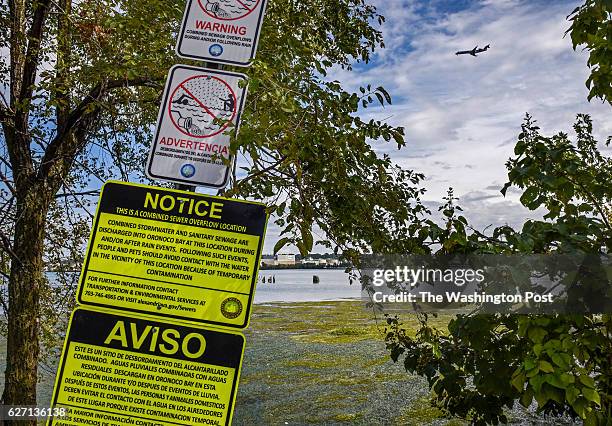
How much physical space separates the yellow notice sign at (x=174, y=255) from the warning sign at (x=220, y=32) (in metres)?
0.82

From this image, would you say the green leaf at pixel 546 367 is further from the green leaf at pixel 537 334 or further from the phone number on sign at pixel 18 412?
the phone number on sign at pixel 18 412

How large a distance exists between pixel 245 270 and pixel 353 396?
13.9 meters

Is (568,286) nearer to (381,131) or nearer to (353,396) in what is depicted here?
(381,131)

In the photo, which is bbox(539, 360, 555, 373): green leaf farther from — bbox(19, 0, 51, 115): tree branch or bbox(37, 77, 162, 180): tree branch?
bbox(19, 0, 51, 115): tree branch

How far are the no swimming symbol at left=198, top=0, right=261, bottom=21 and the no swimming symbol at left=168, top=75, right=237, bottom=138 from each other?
38 cm

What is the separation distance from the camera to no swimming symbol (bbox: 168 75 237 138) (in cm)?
275

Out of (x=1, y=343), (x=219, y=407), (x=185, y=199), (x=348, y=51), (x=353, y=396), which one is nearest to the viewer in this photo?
(x=219, y=407)

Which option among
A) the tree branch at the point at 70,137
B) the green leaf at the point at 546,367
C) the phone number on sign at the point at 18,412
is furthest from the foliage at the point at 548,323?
the phone number on sign at the point at 18,412

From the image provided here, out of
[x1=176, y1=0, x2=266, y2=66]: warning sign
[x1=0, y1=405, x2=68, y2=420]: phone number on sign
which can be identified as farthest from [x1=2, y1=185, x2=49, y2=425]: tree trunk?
[x1=176, y1=0, x2=266, y2=66]: warning sign

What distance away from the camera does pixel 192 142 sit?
8.97ft

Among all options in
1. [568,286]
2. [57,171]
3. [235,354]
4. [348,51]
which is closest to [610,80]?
[568,286]

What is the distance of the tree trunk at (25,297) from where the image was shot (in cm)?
871

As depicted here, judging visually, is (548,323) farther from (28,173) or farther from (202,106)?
(28,173)

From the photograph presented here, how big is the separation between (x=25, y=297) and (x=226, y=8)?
25.1ft
